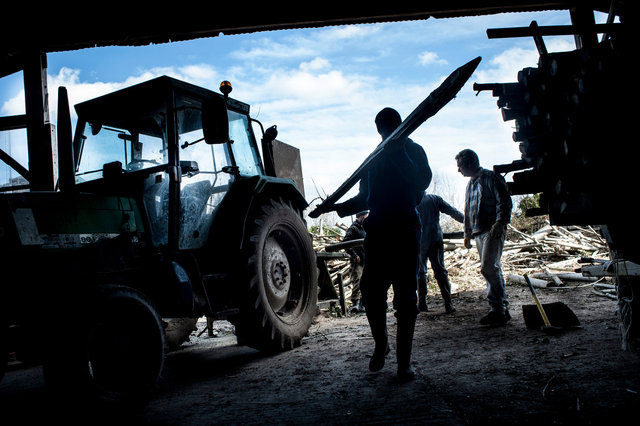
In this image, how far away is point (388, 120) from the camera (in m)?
3.33

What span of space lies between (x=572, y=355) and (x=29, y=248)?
3580 millimetres

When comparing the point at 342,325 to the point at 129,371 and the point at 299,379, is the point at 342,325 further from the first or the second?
the point at 129,371

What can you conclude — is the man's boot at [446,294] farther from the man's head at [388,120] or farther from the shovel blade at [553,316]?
the man's head at [388,120]

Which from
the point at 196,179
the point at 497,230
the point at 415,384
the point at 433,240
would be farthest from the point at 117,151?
the point at 433,240

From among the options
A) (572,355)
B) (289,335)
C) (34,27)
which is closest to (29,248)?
(289,335)

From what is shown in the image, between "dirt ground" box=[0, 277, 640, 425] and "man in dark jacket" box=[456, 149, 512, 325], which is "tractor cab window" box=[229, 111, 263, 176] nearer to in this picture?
"dirt ground" box=[0, 277, 640, 425]

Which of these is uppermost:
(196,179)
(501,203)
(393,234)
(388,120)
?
(388,120)

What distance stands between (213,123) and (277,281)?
5.66ft

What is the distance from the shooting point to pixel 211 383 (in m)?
3.33

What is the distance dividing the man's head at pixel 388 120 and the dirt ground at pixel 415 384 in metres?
1.72

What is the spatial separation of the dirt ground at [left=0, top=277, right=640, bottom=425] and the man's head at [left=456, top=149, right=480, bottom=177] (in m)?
1.68

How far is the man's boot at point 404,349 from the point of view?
2900mm

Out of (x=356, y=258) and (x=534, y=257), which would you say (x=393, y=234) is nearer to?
(x=356, y=258)

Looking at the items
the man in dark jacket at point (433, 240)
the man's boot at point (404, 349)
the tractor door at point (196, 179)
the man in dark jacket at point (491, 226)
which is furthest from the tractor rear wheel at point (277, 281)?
the man in dark jacket at point (433, 240)
